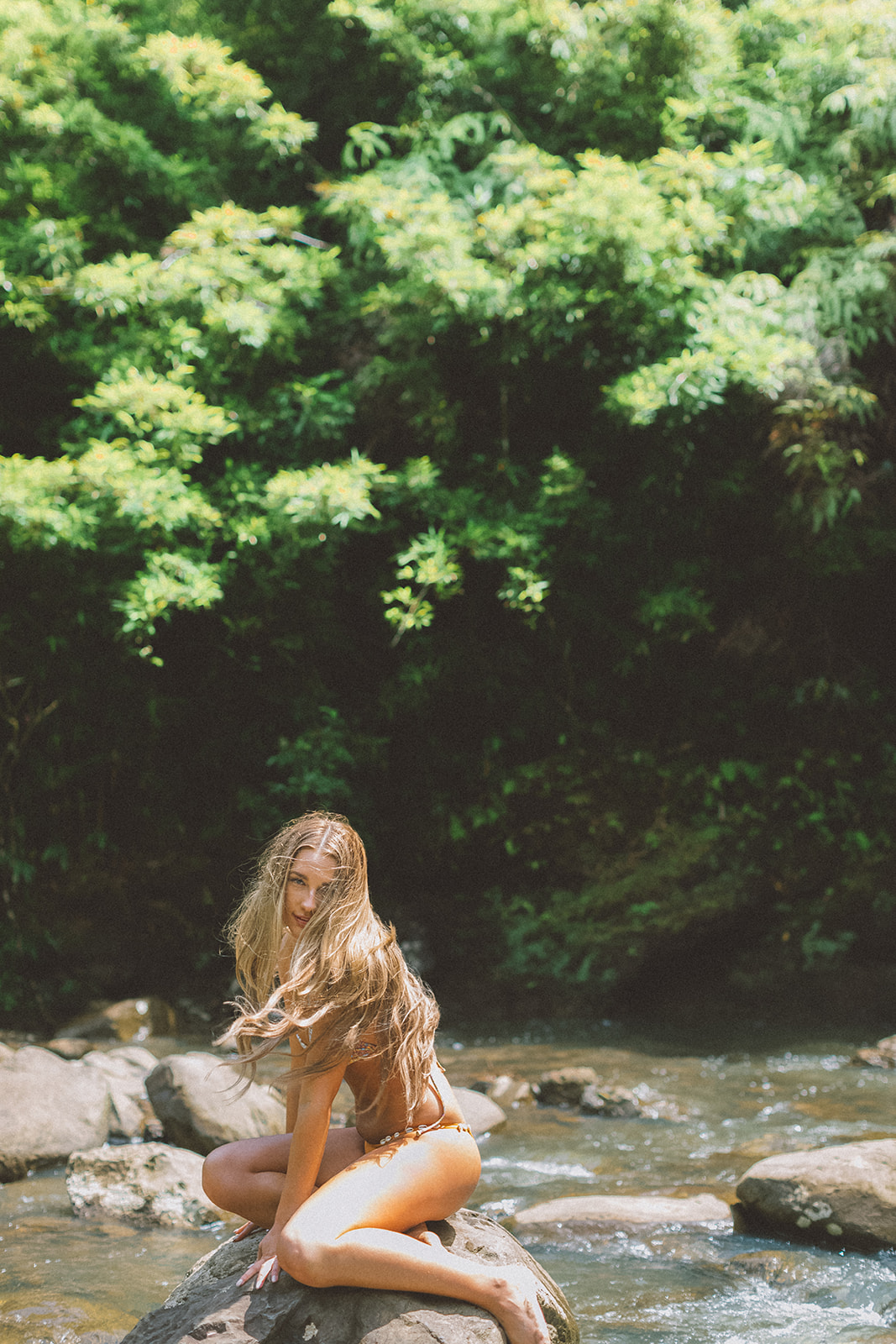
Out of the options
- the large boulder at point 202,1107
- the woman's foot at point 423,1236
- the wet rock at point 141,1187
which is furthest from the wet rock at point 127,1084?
the woman's foot at point 423,1236

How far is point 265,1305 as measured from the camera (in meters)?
2.17

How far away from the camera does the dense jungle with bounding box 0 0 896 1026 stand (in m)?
6.76

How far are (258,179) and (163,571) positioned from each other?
444 cm

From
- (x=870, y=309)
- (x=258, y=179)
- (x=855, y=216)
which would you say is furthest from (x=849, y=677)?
(x=258, y=179)

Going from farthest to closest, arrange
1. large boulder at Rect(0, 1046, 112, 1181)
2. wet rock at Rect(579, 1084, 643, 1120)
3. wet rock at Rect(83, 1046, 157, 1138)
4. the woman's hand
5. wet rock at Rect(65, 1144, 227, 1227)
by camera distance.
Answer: wet rock at Rect(579, 1084, 643, 1120)
wet rock at Rect(83, 1046, 157, 1138)
large boulder at Rect(0, 1046, 112, 1181)
wet rock at Rect(65, 1144, 227, 1227)
the woman's hand

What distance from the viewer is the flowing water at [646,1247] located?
2.99 m

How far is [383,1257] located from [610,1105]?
3.61 m

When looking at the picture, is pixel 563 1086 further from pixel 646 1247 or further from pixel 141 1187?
pixel 141 1187

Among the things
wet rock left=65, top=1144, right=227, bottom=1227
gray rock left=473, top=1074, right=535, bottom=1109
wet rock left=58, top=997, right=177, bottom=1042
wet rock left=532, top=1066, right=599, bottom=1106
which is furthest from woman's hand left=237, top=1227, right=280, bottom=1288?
wet rock left=58, top=997, right=177, bottom=1042

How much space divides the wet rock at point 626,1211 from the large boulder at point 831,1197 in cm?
19

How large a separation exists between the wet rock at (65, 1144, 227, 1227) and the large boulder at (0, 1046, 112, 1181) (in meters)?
0.49

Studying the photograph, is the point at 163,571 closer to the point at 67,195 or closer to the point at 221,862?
the point at 221,862

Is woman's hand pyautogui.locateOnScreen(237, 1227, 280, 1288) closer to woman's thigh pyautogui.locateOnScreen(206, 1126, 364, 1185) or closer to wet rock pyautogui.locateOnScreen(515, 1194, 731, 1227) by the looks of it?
woman's thigh pyautogui.locateOnScreen(206, 1126, 364, 1185)

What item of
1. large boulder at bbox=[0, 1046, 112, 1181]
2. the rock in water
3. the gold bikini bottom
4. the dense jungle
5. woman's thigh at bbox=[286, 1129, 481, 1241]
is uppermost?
the dense jungle
